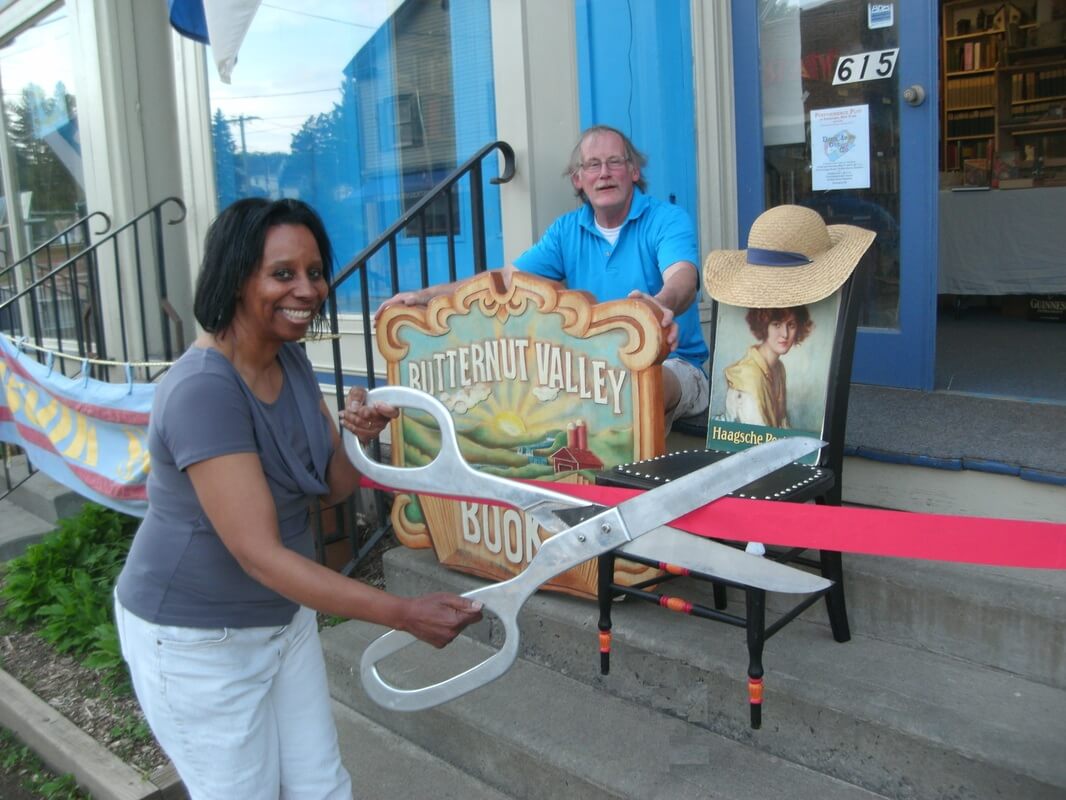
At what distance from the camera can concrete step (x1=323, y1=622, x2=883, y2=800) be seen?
233cm

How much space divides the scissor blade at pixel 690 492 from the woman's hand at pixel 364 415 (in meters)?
0.54

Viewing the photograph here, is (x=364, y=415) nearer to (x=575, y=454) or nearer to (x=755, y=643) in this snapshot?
(x=755, y=643)

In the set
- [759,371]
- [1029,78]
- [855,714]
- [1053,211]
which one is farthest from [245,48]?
[1029,78]

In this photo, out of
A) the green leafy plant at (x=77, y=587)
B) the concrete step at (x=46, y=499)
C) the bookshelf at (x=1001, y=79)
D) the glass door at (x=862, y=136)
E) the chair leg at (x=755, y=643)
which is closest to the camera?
the chair leg at (x=755, y=643)

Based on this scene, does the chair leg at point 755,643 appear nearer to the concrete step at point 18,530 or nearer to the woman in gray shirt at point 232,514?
the woman in gray shirt at point 232,514

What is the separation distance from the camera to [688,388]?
3.26m

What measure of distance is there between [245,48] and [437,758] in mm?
4890

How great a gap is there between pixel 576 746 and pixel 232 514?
1.32 m

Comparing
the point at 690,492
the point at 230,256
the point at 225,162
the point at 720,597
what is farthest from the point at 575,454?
the point at 225,162

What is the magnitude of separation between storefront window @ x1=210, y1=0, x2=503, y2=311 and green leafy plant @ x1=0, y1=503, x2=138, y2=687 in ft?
6.04

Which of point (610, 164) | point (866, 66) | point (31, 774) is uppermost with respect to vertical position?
point (866, 66)

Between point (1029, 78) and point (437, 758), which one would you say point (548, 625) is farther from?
point (1029, 78)

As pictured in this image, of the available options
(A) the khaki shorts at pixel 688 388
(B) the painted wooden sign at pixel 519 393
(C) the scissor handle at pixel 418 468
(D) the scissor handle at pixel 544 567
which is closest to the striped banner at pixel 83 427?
(B) the painted wooden sign at pixel 519 393

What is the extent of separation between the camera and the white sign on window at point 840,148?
3.88m
